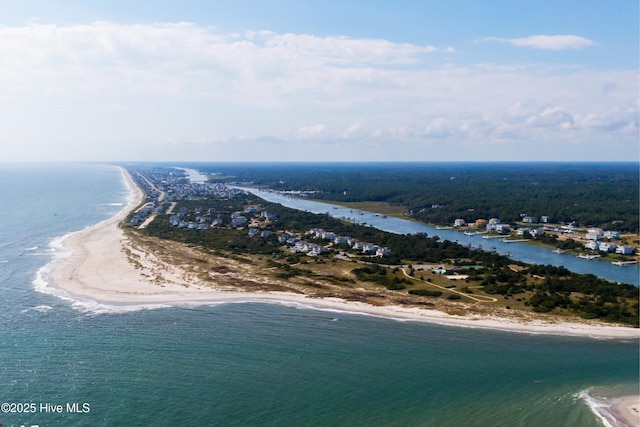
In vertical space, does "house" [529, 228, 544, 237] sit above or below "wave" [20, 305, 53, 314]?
above

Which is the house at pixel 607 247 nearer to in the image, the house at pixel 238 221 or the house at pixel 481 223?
the house at pixel 481 223

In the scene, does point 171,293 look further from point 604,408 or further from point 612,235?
point 612,235

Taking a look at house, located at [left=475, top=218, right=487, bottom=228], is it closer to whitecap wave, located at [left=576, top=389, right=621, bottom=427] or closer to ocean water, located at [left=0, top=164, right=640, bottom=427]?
ocean water, located at [left=0, top=164, right=640, bottom=427]

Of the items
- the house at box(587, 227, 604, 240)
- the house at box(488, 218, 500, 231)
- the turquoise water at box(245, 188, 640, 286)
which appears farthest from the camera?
the house at box(488, 218, 500, 231)

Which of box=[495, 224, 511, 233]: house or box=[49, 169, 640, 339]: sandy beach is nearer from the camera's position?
box=[49, 169, 640, 339]: sandy beach

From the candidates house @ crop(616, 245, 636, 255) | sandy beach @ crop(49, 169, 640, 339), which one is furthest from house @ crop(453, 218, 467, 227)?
sandy beach @ crop(49, 169, 640, 339)

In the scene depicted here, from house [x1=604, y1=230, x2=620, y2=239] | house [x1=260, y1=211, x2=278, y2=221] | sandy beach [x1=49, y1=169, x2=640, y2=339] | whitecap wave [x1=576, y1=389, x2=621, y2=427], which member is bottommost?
whitecap wave [x1=576, y1=389, x2=621, y2=427]

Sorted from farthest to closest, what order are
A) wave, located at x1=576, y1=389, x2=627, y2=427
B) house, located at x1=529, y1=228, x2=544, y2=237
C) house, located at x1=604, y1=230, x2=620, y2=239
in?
1. house, located at x1=529, y1=228, x2=544, y2=237
2. house, located at x1=604, y1=230, x2=620, y2=239
3. wave, located at x1=576, y1=389, x2=627, y2=427
